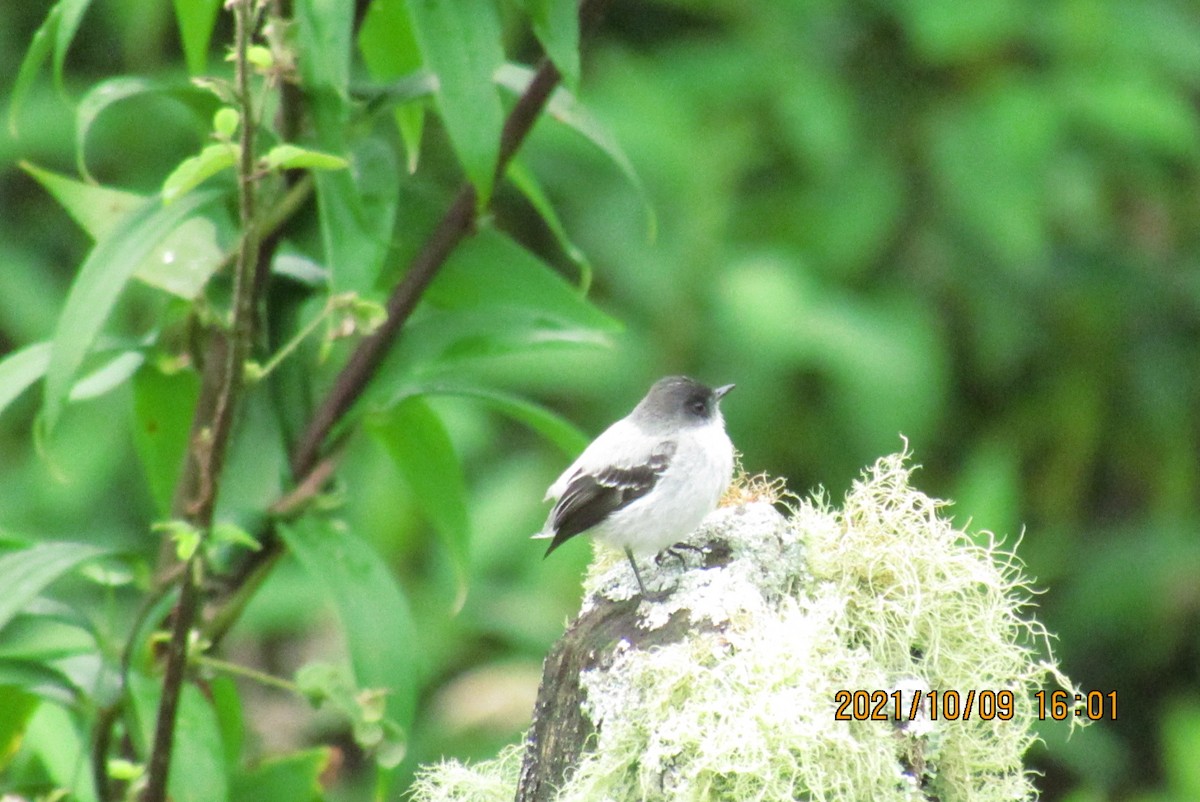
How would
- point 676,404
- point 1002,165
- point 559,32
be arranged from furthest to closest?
1. point 1002,165
2. point 676,404
3. point 559,32

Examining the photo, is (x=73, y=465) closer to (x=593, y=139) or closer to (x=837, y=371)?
(x=837, y=371)

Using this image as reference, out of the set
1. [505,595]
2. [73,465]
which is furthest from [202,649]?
[73,465]

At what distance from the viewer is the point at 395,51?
A: 2.16m

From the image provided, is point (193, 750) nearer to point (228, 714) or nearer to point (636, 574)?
point (228, 714)

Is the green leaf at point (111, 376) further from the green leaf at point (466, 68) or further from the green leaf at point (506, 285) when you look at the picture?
the green leaf at point (466, 68)

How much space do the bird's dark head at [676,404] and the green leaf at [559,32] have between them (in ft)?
2.52

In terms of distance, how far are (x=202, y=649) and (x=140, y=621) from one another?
0.11 metres

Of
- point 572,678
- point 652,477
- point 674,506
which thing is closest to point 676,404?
point 652,477

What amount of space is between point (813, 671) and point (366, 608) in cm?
68

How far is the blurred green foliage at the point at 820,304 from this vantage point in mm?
4590

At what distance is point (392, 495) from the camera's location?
4.57m

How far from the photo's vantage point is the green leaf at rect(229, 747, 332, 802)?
2.12 meters

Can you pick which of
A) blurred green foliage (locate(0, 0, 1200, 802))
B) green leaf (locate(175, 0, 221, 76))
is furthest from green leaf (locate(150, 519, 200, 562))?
blurred green foliage (locate(0, 0, 1200, 802))

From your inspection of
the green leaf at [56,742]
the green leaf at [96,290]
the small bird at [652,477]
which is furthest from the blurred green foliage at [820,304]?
the green leaf at [96,290]
